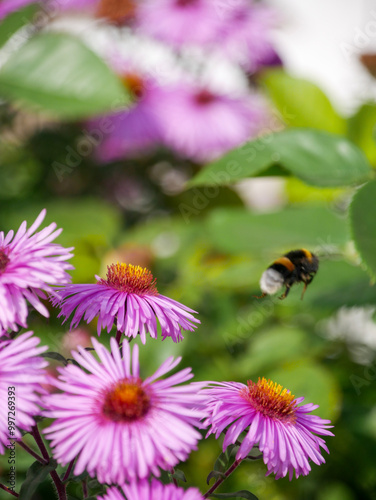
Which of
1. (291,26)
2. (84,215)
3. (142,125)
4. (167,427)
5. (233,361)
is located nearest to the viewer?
(167,427)

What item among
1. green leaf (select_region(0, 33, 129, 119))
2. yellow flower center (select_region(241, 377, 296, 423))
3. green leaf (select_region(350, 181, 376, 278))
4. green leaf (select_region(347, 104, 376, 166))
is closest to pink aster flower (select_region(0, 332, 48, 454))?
yellow flower center (select_region(241, 377, 296, 423))

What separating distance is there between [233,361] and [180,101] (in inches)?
20.8

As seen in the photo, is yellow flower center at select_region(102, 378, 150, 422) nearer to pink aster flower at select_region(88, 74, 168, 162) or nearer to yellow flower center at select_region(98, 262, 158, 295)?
yellow flower center at select_region(98, 262, 158, 295)

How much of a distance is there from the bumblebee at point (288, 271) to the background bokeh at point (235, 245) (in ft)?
0.20

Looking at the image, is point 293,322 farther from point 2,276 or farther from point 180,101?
point 2,276

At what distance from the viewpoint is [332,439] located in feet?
2.62

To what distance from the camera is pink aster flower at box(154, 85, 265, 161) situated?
1188 mm

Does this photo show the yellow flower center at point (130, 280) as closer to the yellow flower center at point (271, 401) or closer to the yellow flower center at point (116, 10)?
the yellow flower center at point (271, 401)

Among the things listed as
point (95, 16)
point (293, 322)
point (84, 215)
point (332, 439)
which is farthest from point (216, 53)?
point (332, 439)

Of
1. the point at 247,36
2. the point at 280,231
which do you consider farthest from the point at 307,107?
the point at 247,36

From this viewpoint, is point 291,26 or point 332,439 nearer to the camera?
point 332,439

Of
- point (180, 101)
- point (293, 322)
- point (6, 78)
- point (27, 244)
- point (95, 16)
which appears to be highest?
point (27, 244)

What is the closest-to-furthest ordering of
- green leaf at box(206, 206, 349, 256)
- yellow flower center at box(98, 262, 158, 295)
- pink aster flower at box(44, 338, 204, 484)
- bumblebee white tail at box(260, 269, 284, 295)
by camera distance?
pink aster flower at box(44, 338, 204, 484)
yellow flower center at box(98, 262, 158, 295)
bumblebee white tail at box(260, 269, 284, 295)
green leaf at box(206, 206, 349, 256)

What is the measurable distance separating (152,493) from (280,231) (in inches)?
18.2
